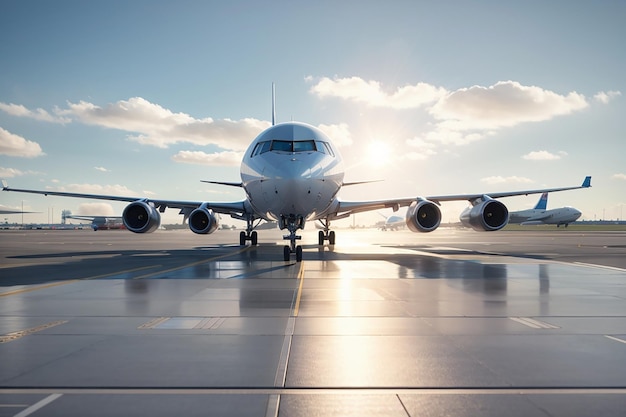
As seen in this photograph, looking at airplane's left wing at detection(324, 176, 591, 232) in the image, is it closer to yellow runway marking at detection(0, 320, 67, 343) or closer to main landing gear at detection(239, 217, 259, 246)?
main landing gear at detection(239, 217, 259, 246)

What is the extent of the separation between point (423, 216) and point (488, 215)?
11.0ft

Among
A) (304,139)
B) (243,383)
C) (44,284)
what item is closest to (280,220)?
(304,139)

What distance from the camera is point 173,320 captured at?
20.5 feet

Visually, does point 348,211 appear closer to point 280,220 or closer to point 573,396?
point 280,220

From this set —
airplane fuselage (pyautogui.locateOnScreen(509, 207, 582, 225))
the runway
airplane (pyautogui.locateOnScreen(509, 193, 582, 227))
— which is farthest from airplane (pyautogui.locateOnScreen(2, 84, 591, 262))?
airplane fuselage (pyautogui.locateOnScreen(509, 207, 582, 225))

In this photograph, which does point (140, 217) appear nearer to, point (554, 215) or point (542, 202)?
point (554, 215)

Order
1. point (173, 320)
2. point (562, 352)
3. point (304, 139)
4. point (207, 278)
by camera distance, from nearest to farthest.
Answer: point (562, 352), point (173, 320), point (207, 278), point (304, 139)

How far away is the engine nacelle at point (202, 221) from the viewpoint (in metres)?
23.2

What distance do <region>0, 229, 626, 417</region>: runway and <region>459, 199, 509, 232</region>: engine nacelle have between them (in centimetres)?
1227

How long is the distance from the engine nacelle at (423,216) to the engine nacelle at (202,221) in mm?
9799

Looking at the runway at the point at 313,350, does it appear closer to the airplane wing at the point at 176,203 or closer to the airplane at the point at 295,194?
the airplane at the point at 295,194

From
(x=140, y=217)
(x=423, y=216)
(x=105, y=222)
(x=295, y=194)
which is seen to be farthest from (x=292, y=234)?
(x=105, y=222)

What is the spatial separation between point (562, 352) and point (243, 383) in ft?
10.6

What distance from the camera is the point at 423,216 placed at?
21.3m
